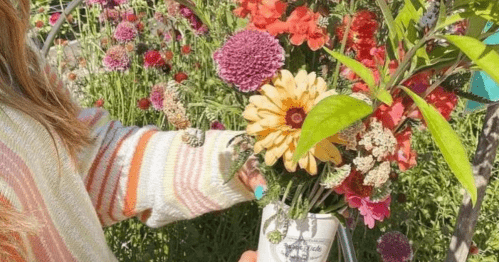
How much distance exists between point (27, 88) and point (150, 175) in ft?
0.72

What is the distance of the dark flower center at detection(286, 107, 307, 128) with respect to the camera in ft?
2.67

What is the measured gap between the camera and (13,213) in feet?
2.85

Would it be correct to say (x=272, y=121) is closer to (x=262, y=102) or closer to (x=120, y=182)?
(x=262, y=102)

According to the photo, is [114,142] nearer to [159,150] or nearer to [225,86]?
[159,150]

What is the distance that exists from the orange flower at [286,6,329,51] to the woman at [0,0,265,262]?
0.78ft

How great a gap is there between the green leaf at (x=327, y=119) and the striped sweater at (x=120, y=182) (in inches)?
14.9

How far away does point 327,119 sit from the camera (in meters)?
0.68

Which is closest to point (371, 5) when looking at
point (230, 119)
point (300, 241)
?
point (300, 241)

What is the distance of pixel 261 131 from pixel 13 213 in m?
0.27

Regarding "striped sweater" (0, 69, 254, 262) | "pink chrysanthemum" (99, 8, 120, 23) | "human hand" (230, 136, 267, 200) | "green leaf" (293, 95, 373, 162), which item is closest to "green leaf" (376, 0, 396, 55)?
"green leaf" (293, 95, 373, 162)

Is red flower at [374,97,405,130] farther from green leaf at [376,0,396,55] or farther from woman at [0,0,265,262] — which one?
woman at [0,0,265,262]

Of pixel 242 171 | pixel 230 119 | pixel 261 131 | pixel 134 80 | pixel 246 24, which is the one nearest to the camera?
pixel 261 131

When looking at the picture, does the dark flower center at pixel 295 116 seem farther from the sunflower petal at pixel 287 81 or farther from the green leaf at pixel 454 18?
the green leaf at pixel 454 18

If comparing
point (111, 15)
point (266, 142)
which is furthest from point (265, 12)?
point (111, 15)
